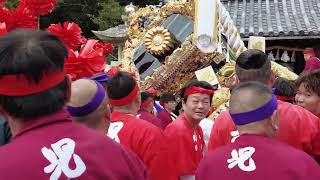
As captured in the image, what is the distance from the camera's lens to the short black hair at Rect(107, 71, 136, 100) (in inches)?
139

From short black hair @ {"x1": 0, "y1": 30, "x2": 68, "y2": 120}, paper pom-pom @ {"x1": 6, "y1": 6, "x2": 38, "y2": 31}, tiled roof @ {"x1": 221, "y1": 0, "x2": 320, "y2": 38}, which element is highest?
short black hair @ {"x1": 0, "y1": 30, "x2": 68, "y2": 120}

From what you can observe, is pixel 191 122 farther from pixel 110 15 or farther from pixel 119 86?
pixel 110 15

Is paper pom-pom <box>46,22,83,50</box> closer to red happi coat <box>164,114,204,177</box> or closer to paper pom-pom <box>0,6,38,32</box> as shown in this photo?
paper pom-pom <box>0,6,38,32</box>

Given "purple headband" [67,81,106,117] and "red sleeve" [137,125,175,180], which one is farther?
"red sleeve" [137,125,175,180]

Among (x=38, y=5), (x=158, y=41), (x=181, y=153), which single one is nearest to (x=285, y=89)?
(x=181, y=153)

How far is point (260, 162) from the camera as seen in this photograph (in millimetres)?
2303

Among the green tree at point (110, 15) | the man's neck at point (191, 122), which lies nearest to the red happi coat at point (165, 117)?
the man's neck at point (191, 122)

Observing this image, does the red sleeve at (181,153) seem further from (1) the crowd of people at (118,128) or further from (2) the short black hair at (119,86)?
(2) the short black hair at (119,86)

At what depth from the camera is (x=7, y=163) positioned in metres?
1.63

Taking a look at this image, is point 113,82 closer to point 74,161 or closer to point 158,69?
point 74,161

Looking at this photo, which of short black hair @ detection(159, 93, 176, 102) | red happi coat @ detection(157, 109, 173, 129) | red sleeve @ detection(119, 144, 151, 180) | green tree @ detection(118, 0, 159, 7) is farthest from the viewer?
green tree @ detection(118, 0, 159, 7)

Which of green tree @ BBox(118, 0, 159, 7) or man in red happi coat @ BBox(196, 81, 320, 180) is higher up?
man in red happi coat @ BBox(196, 81, 320, 180)

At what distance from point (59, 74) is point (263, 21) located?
1112 centimetres

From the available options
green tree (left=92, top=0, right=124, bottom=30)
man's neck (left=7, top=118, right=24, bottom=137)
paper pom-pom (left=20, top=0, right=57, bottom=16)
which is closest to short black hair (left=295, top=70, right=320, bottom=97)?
paper pom-pom (left=20, top=0, right=57, bottom=16)
